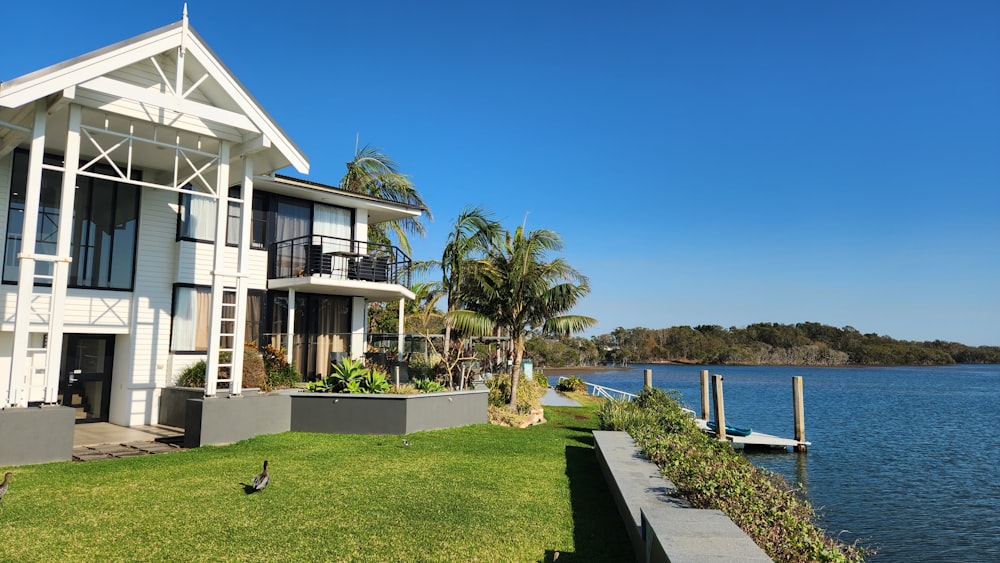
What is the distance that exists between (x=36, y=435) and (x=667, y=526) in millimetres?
9721

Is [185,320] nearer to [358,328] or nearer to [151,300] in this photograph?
[151,300]

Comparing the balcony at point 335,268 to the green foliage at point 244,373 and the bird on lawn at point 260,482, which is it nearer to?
the green foliage at point 244,373

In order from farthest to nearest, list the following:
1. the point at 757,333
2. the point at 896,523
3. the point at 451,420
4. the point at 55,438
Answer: the point at 757,333
the point at 451,420
the point at 896,523
the point at 55,438

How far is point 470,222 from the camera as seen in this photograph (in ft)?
81.5

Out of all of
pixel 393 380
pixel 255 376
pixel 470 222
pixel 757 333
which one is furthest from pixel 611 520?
pixel 757 333

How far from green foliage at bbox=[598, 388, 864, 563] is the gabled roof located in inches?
348

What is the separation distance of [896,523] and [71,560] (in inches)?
579

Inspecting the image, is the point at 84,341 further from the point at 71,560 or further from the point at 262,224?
the point at 71,560

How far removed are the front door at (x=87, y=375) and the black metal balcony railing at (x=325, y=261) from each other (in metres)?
4.19

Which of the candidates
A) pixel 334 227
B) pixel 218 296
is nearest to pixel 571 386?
pixel 334 227

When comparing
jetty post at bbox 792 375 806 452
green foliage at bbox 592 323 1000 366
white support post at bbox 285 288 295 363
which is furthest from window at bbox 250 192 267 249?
green foliage at bbox 592 323 1000 366

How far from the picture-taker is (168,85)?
35.4 feet

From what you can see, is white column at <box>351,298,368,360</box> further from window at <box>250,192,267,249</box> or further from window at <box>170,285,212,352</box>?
window at <box>170,285,212,352</box>

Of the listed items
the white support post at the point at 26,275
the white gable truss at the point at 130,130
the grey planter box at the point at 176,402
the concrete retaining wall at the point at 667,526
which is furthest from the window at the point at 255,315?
the concrete retaining wall at the point at 667,526
